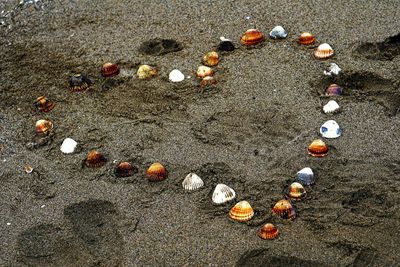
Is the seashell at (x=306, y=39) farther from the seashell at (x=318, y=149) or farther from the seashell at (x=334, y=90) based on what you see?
the seashell at (x=318, y=149)

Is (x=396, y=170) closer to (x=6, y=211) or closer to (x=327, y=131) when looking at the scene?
(x=327, y=131)

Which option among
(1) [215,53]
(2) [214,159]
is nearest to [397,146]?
(2) [214,159]

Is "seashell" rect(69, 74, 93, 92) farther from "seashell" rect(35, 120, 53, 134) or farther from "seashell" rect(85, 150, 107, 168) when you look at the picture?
"seashell" rect(85, 150, 107, 168)

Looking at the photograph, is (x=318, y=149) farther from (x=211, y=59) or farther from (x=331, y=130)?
(x=211, y=59)

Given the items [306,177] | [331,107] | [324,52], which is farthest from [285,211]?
[324,52]

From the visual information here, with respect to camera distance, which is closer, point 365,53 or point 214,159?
point 214,159

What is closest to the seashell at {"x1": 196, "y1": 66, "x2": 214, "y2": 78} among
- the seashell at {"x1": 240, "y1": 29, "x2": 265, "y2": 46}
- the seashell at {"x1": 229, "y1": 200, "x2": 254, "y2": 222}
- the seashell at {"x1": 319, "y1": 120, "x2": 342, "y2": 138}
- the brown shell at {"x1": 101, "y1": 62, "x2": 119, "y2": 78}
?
the seashell at {"x1": 240, "y1": 29, "x2": 265, "y2": 46}
